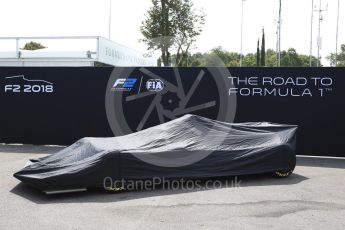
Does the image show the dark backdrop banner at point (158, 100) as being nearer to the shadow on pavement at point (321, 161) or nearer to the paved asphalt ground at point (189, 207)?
the shadow on pavement at point (321, 161)

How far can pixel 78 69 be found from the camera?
12453mm

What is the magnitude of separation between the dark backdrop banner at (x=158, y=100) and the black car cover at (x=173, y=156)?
2.48m

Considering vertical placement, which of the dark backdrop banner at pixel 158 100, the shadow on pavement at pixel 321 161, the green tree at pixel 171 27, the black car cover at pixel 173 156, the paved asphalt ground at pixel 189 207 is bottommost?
the paved asphalt ground at pixel 189 207

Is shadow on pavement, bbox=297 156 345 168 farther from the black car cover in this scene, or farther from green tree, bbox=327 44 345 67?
green tree, bbox=327 44 345 67

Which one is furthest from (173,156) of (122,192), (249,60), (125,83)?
(249,60)

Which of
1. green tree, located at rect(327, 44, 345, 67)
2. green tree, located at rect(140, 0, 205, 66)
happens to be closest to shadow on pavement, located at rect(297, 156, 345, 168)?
green tree, located at rect(140, 0, 205, 66)

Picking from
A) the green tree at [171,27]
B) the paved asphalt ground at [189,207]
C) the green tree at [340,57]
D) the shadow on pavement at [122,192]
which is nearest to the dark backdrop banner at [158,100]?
the paved asphalt ground at [189,207]

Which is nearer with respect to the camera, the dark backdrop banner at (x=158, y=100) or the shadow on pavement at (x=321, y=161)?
the shadow on pavement at (x=321, y=161)

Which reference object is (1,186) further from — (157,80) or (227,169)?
(157,80)

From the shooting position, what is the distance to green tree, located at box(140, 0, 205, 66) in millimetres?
32500

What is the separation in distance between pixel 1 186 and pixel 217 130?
404cm

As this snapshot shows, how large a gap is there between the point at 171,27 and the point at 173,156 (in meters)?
26.7

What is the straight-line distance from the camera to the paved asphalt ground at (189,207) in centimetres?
537

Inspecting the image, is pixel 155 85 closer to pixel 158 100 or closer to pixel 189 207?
pixel 158 100
